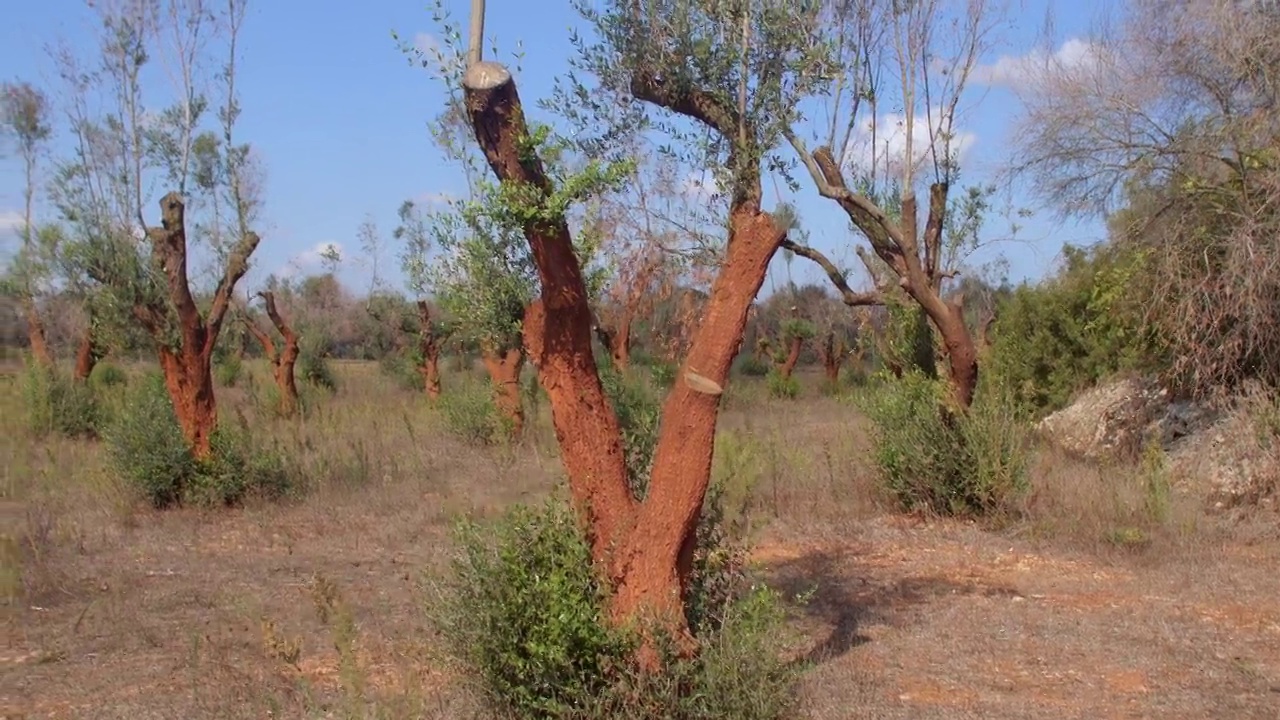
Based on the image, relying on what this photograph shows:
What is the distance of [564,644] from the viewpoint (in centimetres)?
464

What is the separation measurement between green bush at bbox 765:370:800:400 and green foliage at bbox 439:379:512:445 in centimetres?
1176

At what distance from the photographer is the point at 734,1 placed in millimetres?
5750

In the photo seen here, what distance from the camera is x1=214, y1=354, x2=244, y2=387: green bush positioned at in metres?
28.9

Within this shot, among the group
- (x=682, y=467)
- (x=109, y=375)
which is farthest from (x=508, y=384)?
(x=109, y=375)

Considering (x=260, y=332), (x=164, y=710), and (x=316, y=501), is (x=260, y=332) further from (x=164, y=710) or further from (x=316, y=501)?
(x=164, y=710)

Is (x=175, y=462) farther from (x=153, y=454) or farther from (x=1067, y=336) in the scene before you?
(x=1067, y=336)

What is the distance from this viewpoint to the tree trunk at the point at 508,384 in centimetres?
1703

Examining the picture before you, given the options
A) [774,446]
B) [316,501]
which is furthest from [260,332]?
[774,446]

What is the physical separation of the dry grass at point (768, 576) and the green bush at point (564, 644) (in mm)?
331

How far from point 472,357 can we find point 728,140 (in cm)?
2843

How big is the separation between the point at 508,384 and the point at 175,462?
665 cm

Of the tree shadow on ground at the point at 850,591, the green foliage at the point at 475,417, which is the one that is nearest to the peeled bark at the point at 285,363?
the green foliage at the point at 475,417

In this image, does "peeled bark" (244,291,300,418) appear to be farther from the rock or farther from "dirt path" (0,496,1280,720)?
the rock

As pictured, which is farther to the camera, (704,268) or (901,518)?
(901,518)
